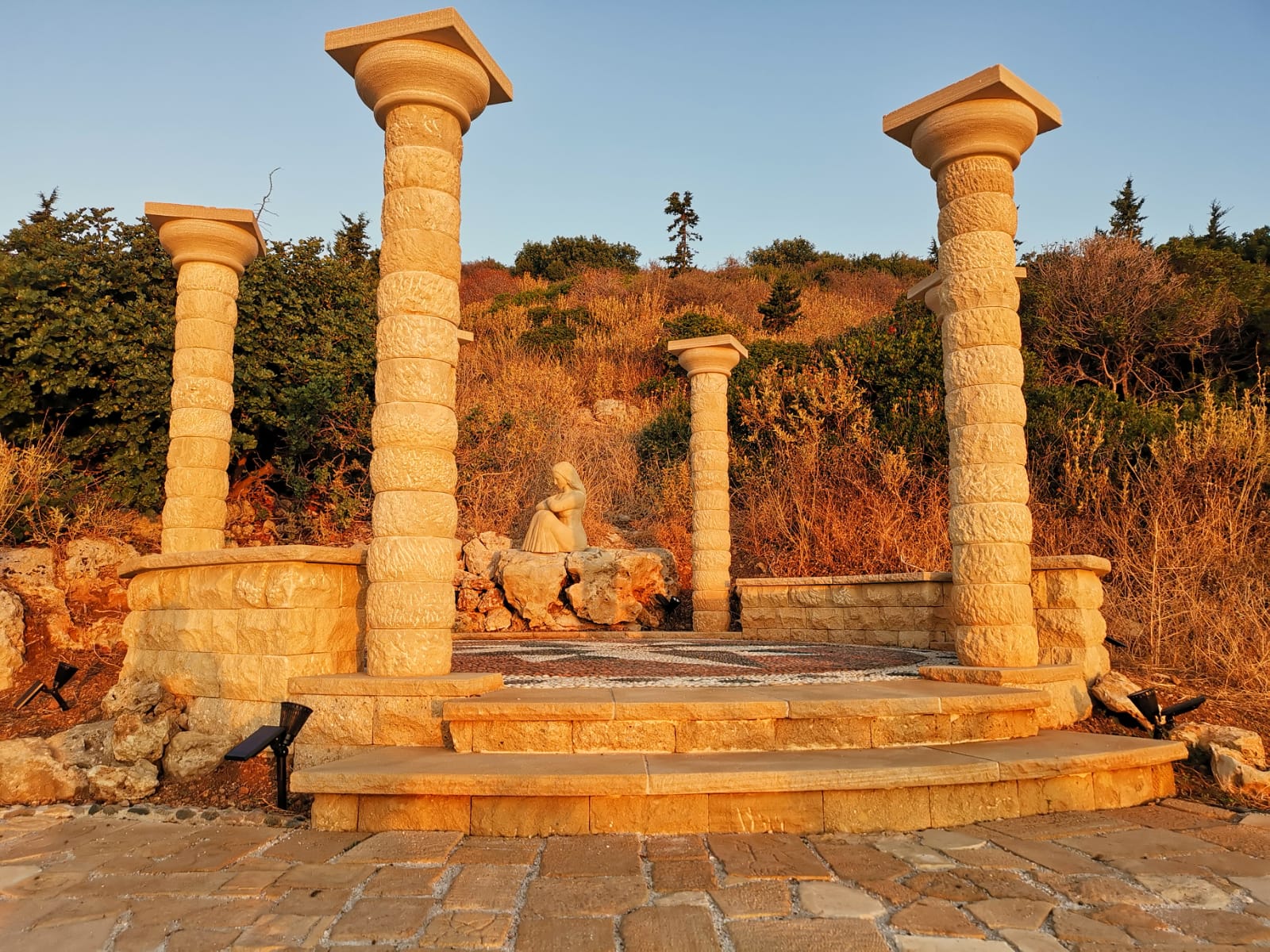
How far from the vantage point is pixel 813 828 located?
3.69 metres

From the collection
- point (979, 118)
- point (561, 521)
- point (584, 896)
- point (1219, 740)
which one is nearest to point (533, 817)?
point (584, 896)

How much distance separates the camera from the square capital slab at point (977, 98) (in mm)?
5484

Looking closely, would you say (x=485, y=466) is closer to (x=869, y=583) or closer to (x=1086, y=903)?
(x=869, y=583)

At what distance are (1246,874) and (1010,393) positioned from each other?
3426mm

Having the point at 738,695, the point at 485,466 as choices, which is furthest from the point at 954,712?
the point at 485,466

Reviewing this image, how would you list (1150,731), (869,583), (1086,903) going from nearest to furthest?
(1086,903), (1150,731), (869,583)

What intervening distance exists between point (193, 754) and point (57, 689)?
2373 millimetres

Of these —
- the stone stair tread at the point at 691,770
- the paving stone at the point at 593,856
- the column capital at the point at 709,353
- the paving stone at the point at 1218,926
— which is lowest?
the paving stone at the point at 593,856

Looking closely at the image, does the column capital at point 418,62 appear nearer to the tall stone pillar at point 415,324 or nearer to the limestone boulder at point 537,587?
the tall stone pillar at point 415,324

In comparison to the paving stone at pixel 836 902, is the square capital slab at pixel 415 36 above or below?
above

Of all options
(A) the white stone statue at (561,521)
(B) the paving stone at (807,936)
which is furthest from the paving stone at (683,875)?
(A) the white stone statue at (561,521)

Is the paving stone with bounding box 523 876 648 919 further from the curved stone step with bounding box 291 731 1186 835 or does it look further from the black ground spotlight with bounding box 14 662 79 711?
the black ground spotlight with bounding box 14 662 79 711

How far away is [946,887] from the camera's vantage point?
2.98m

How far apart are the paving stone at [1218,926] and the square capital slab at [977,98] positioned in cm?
512
